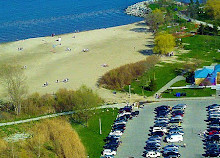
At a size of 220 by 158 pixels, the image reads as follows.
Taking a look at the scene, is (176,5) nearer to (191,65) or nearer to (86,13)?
(86,13)

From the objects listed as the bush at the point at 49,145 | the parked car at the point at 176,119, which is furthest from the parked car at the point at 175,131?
the bush at the point at 49,145

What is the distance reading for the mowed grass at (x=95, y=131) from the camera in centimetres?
3791

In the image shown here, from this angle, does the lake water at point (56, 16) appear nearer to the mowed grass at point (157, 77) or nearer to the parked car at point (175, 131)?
the mowed grass at point (157, 77)

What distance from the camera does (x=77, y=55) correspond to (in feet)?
234

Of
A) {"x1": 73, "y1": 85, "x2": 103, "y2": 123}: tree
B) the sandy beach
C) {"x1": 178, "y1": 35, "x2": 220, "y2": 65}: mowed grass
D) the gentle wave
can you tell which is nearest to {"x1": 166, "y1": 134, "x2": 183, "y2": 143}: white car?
{"x1": 73, "y1": 85, "x2": 103, "y2": 123}: tree

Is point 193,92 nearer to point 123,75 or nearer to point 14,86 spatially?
point 123,75

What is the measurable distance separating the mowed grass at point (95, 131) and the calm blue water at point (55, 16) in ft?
154

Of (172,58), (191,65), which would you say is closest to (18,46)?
(172,58)

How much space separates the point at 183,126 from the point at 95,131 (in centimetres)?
895

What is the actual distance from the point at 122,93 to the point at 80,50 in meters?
24.8

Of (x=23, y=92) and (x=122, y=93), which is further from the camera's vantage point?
(x=122, y=93)

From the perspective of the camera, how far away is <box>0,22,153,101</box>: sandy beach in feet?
193

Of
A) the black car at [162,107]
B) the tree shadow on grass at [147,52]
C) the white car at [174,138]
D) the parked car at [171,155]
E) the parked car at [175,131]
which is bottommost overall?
the parked car at [171,155]

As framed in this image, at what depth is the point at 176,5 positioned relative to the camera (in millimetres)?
104312
